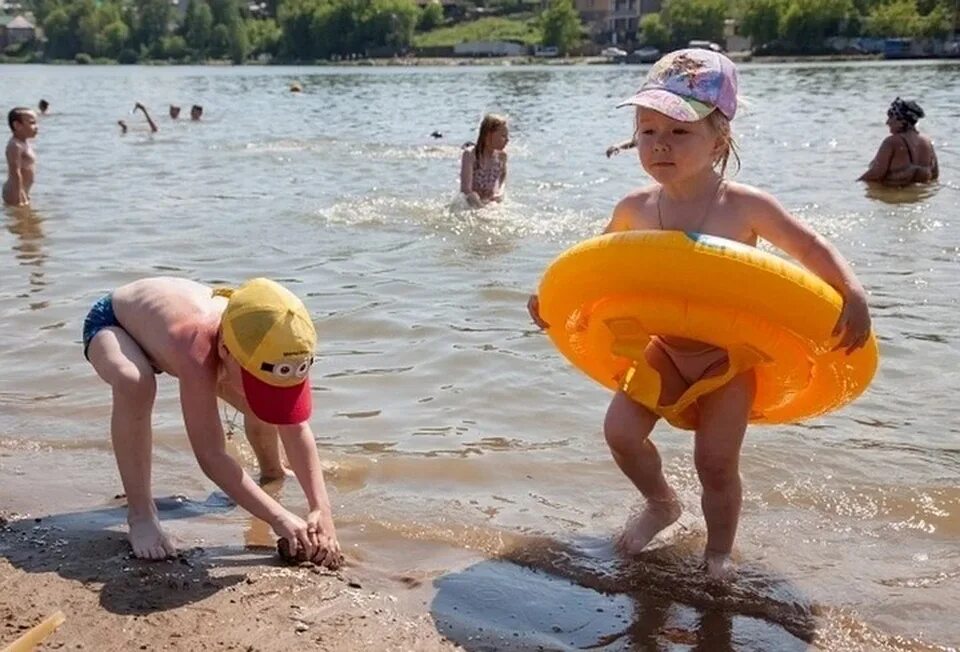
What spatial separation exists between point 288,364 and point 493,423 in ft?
6.18

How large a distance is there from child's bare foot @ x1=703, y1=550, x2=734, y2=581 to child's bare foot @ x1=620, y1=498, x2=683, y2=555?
7.9 inches

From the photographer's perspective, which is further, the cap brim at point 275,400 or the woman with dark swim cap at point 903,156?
the woman with dark swim cap at point 903,156

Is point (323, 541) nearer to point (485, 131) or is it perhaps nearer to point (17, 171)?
point (485, 131)

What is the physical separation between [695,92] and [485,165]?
7266 mm

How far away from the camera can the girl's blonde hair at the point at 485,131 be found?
33.6ft

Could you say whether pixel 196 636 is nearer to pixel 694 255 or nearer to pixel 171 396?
pixel 694 255

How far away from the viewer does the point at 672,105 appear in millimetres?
3191

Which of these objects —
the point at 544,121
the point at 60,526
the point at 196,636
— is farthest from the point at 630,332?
the point at 544,121

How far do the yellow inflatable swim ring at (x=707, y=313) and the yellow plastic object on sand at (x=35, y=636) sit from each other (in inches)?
63.6

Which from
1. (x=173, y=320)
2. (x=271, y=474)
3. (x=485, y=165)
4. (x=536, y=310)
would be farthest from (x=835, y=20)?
(x=173, y=320)

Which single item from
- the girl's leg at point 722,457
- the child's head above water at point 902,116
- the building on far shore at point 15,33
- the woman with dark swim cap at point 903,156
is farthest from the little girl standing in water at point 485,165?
the building on far shore at point 15,33

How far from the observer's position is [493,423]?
4.89 metres

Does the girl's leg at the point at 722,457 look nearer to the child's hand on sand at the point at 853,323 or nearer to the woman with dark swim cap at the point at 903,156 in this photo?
the child's hand on sand at the point at 853,323

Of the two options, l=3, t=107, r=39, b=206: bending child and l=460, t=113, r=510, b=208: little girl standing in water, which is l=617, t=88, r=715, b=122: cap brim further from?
l=3, t=107, r=39, b=206: bending child
